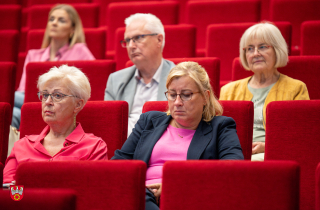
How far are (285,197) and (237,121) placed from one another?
0.37 meters

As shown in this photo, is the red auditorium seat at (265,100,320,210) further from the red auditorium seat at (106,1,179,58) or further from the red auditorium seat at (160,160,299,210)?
the red auditorium seat at (106,1,179,58)

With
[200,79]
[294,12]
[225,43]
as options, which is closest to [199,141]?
[200,79]

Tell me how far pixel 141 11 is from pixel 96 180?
4.39ft

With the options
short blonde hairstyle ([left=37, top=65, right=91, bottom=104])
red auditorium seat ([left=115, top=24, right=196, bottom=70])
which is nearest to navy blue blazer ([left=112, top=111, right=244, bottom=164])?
short blonde hairstyle ([left=37, top=65, right=91, bottom=104])

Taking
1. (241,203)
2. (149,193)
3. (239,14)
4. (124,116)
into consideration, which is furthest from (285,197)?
(239,14)

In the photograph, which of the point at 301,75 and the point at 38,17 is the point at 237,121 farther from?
the point at 38,17

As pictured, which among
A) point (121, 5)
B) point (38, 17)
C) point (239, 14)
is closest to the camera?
point (239, 14)

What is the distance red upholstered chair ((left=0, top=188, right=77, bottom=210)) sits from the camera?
54cm

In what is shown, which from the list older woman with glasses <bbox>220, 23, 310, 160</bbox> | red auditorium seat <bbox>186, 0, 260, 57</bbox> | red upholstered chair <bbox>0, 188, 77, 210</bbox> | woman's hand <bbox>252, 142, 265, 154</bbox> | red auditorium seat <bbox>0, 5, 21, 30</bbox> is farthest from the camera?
red auditorium seat <bbox>0, 5, 21, 30</bbox>

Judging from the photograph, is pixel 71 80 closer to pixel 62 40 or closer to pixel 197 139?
pixel 197 139

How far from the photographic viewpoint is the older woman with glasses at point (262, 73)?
3.89 ft

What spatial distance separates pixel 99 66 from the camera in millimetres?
1321

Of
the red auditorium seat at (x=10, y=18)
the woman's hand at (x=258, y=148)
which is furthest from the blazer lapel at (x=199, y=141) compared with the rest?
the red auditorium seat at (x=10, y=18)

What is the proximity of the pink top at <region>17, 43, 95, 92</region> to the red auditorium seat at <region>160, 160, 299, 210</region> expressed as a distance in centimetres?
109
